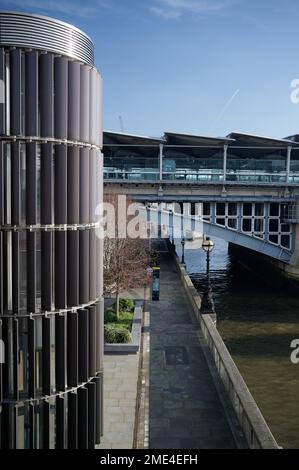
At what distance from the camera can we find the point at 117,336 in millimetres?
18750

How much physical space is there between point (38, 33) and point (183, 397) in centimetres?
1033

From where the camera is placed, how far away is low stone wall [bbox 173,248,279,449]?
10.7 m

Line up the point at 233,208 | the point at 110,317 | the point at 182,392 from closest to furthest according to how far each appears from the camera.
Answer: the point at 182,392 → the point at 110,317 → the point at 233,208

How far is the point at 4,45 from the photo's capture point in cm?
850

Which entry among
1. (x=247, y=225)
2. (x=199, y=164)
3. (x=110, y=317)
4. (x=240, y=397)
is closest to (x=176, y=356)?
(x=110, y=317)

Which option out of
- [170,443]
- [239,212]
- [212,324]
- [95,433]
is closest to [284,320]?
[212,324]

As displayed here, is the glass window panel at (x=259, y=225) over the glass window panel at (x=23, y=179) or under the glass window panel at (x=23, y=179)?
under

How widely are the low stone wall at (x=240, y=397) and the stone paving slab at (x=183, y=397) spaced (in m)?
0.42

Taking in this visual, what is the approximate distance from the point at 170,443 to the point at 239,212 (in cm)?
2741

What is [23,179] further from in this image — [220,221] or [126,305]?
[220,221]

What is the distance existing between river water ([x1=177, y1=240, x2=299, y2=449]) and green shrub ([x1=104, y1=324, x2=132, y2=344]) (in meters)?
4.55

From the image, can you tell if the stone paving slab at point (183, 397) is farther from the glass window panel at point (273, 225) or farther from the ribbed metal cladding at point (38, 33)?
the glass window panel at point (273, 225)

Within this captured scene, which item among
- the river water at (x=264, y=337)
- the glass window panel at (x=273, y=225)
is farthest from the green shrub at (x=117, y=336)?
the glass window panel at (x=273, y=225)

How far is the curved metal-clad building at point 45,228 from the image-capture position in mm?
8594
